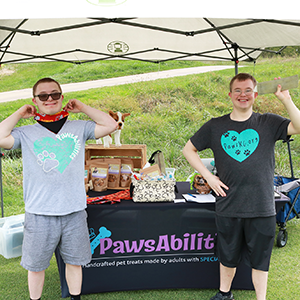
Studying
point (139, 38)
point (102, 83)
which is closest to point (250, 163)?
point (139, 38)

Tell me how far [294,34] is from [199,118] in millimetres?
7781

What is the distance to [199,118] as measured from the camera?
34.1 feet

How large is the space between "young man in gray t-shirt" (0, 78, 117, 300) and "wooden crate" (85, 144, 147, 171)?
0.97 m

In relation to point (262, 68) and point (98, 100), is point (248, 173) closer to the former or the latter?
point (98, 100)

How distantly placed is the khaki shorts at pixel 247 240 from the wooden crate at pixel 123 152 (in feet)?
3.69

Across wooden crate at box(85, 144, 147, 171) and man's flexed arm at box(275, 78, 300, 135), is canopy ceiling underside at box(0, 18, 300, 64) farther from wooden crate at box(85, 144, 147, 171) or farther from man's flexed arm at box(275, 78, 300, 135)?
wooden crate at box(85, 144, 147, 171)

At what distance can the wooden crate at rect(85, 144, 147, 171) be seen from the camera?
9.51ft

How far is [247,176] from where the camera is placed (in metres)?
1.85

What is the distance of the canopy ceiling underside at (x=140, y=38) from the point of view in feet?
8.83

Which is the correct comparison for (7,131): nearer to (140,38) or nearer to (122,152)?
(122,152)

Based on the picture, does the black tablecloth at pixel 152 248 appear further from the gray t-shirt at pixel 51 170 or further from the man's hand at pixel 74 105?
the man's hand at pixel 74 105

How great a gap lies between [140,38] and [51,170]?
1968mm

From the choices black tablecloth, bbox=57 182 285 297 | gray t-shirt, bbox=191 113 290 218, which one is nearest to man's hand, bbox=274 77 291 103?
gray t-shirt, bbox=191 113 290 218
